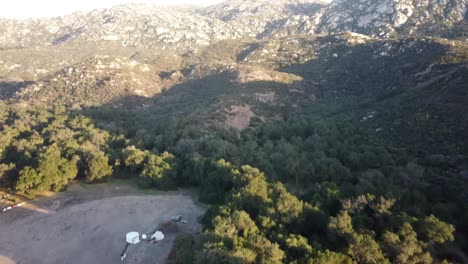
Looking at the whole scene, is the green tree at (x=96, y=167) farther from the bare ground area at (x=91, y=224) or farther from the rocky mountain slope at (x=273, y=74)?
the rocky mountain slope at (x=273, y=74)

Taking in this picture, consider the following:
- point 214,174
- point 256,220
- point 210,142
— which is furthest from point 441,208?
point 210,142

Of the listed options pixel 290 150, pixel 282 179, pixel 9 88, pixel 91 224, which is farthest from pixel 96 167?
pixel 9 88

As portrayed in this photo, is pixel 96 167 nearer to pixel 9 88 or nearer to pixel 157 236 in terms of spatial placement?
pixel 157 236

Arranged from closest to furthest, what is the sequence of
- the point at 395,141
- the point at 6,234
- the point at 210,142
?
the point at 6,234 → the point at 395,141 → the point at 210,142

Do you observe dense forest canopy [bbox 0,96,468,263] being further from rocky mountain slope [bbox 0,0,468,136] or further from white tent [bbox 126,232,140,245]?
rocky mountain slope [bbox 0,0,468,136]

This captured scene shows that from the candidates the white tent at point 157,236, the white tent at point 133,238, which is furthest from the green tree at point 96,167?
the white tent at point 157,236

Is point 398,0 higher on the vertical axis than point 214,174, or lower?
higher

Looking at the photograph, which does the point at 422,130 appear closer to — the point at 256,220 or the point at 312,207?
the point at 312,207

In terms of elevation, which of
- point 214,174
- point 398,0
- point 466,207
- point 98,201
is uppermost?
point 398,0

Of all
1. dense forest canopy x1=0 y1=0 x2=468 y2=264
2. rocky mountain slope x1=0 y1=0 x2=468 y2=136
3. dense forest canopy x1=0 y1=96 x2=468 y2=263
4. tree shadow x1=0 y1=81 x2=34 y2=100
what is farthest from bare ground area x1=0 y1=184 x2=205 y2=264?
tree shadow x1=0 y1=81 x2=34 y2=100
